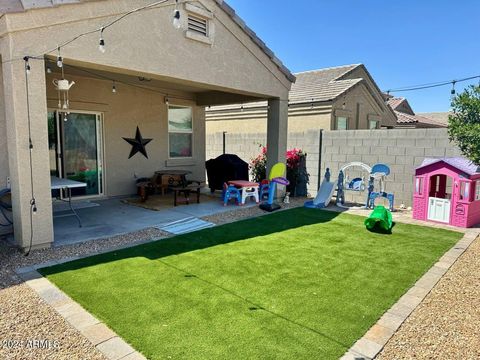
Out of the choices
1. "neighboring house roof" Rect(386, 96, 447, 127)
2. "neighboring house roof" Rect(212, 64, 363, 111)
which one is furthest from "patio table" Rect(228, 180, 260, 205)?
"neighboring house roof" Rect(386, 96, 447, 127)

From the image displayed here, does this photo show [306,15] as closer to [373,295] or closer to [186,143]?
[186,143]

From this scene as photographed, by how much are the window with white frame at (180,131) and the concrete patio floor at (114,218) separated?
9.18ft

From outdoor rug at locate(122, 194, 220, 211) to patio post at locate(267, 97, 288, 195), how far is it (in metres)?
2.15

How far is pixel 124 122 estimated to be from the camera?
9516mm

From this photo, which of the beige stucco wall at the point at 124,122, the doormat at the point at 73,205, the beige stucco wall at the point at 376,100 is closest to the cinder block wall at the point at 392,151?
the beige stucco wall at the point at 124,122

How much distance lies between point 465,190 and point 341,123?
8320mm

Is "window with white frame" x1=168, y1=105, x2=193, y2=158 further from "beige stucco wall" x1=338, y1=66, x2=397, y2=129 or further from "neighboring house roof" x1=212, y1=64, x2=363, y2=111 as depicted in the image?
"beige stucco wall" x1=338, y1=66, x2=397, y2=129

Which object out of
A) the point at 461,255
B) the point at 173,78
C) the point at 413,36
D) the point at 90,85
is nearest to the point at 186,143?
the point at 90,85

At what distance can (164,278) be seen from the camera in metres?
4.22

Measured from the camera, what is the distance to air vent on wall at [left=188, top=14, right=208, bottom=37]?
6.84 meters

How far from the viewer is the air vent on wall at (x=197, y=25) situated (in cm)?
684

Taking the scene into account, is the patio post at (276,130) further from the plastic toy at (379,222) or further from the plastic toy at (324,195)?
the plastic toy at (379,222)

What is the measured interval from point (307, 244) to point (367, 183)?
4.78 meters

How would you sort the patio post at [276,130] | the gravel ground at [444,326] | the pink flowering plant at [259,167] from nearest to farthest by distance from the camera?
the gravel ground at [444,326]
the patio post at [276,130]
the pink flowering plant at [259,167]
